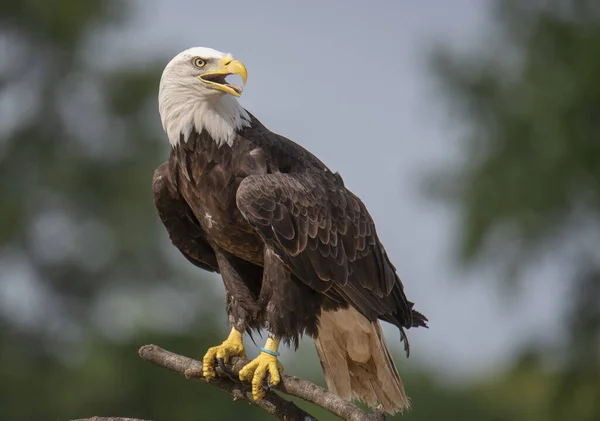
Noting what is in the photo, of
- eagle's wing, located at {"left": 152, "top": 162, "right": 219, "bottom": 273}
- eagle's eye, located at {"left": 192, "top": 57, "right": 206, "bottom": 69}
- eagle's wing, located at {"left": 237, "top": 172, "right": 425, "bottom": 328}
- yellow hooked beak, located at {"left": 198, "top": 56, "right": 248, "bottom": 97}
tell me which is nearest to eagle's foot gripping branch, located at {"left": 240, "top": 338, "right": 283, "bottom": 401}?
eagle's wing, located at {"left": 237, "top": 172, "right": 425, "bottom": 328}

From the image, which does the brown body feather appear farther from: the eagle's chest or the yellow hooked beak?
the yellow hooked beak

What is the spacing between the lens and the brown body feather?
6.52 meters

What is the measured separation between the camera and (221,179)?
6.59m

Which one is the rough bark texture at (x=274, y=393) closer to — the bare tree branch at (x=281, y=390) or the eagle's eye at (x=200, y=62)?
the bare tree branch at (x=281, y=390)

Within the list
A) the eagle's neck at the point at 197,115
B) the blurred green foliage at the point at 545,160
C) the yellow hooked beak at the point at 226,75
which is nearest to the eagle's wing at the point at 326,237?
the eagle's neck at the point at 197,115

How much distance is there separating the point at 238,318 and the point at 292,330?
448 mm

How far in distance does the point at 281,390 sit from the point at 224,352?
619 millimetres

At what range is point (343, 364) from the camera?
726 centimetres

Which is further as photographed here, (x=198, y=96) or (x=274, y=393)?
(x=198, y=96)

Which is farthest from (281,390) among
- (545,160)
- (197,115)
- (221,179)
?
(545,160)

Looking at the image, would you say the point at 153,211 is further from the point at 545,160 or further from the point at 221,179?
the point at 221,179

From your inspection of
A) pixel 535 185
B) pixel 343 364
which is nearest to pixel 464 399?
pixel 535 185

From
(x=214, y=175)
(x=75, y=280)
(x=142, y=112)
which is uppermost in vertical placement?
(x=214, y=175)

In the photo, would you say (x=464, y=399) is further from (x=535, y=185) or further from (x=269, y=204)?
(x=269, y=204)
